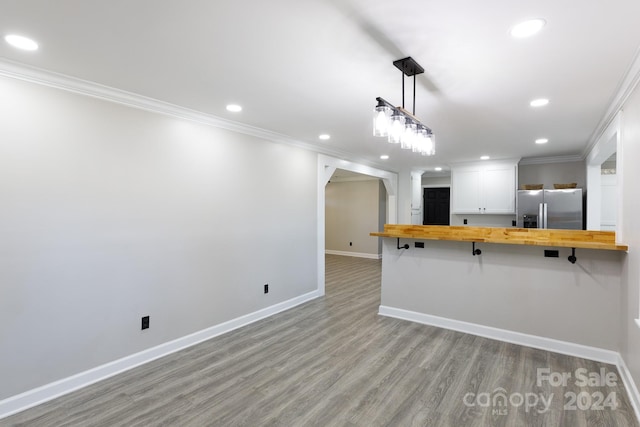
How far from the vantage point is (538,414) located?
219 cm

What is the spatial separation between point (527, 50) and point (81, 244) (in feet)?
11.3

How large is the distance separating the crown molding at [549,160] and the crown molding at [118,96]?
4.74 meters

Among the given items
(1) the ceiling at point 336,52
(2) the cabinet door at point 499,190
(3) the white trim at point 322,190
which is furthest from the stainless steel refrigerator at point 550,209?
(3) the white trim at point 322,190

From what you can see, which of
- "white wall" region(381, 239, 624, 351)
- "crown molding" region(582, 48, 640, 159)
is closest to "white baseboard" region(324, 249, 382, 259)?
"white wall" region(381, 239, 624, 351)

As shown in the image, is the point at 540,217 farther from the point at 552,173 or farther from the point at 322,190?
the point at 322,190

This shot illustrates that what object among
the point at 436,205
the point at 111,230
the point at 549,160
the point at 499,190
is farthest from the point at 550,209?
the point at 111,230

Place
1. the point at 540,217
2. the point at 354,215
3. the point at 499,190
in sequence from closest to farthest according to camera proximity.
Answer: the point at 540,217 → the point at 499,190 → the point at 354,215

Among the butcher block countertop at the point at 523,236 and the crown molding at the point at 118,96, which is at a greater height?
the crown molding at the point at 118,96

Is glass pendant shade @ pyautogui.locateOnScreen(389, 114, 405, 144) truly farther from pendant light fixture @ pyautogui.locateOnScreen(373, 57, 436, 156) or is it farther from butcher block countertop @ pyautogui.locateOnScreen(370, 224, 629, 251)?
butcher block countertop @ pyautogui.locateOnScreen(370, 224, 629, 251)

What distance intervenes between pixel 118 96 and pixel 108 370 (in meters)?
2.28

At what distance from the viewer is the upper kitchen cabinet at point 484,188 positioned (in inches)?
239

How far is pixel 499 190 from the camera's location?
20.3 feet

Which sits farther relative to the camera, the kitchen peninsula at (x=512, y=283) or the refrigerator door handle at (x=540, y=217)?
the refrigerator door handle at (x=540, y=217)

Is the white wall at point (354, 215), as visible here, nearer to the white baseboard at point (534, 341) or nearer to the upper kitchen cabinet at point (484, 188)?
the upper kitchen cabinet at point (484, 188)
